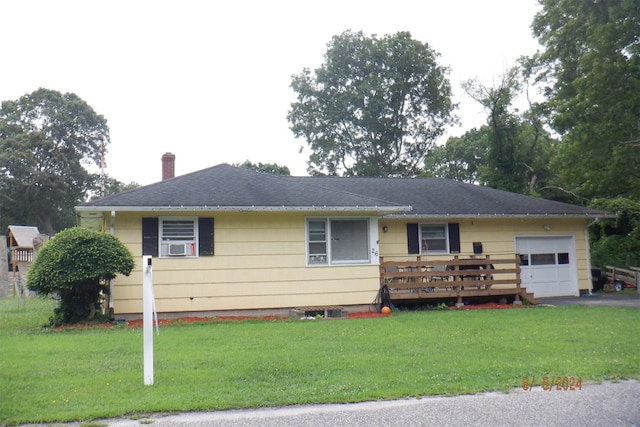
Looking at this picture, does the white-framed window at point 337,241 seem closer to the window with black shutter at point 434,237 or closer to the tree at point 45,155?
the window with black shutter at point 434,237

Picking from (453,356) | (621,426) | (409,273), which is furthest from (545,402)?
(409,273)

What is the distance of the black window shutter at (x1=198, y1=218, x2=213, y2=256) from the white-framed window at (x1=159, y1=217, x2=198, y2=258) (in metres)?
0.11

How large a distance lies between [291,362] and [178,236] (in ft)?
24.0

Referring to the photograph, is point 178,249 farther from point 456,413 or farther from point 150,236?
point 456,413

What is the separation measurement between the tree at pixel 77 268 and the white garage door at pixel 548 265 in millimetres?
12385

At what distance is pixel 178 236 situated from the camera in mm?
14602

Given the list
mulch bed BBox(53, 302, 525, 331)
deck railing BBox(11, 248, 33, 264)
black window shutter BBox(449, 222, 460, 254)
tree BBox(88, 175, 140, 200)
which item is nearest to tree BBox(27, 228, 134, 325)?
mulch bed BBox(53, 302, 525, 331)

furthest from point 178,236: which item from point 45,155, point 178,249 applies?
point 45,155

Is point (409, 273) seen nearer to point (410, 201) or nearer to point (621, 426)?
point (410, 201)

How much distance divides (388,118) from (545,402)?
36.3m

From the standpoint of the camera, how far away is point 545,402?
6168mm

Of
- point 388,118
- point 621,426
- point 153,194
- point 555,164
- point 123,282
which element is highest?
point 388,118

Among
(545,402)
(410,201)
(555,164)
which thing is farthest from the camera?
(555,164)

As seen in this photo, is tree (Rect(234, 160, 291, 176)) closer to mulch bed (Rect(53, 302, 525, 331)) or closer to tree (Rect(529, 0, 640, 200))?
Answer: tree (Rect(529, 0, 640, 200))
